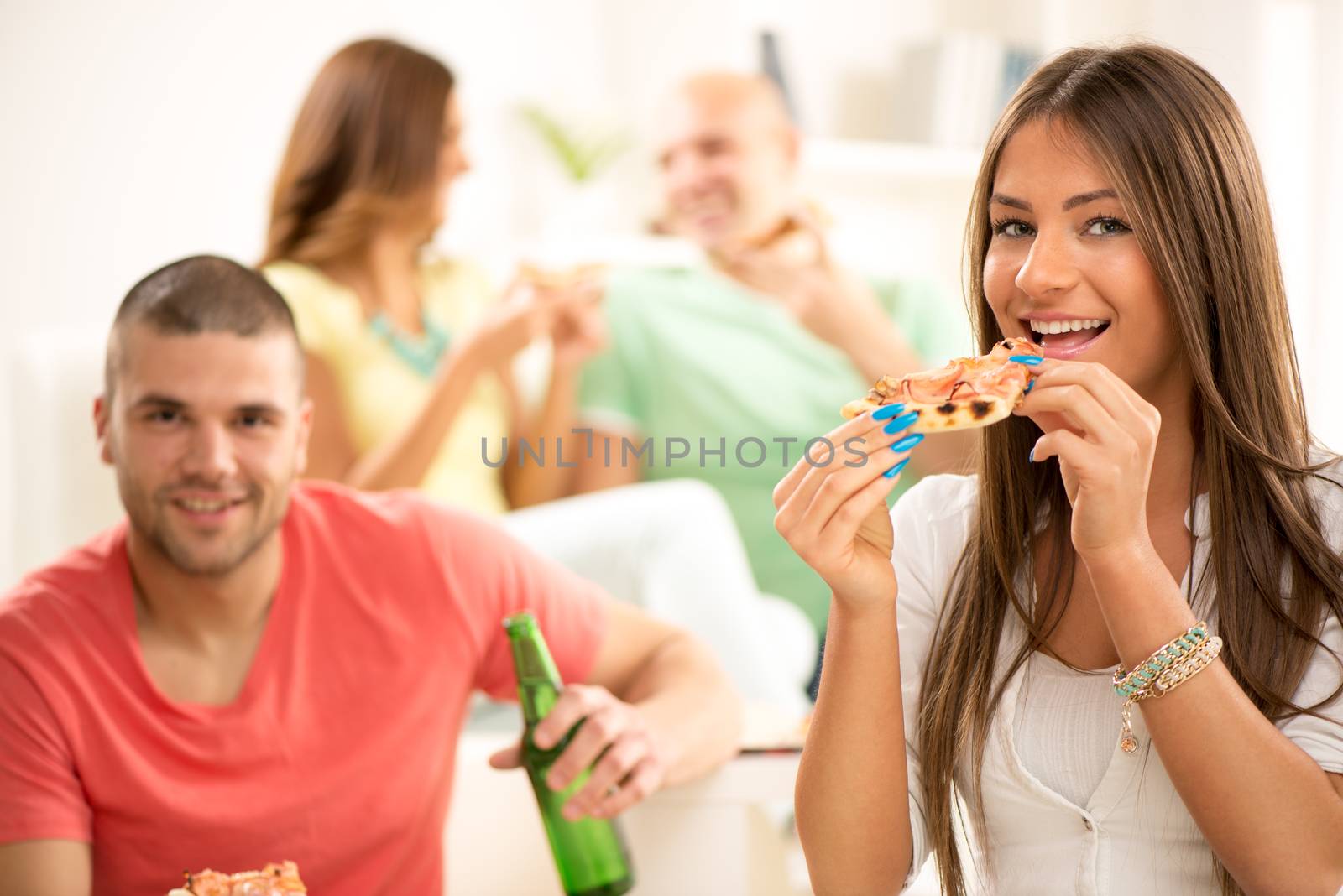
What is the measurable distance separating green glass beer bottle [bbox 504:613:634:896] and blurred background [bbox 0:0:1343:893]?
63cm

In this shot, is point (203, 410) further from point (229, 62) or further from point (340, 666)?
point (229, 62)

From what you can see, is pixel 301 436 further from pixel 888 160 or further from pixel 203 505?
pixel 888 160

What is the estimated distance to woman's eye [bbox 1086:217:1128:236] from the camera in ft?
3.52

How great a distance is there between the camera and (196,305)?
141cm

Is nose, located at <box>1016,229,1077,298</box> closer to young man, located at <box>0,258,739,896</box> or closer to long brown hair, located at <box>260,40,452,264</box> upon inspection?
young man, located at <box>0,258,739,896</box>

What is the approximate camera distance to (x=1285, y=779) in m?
0.96

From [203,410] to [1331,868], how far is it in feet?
3.59

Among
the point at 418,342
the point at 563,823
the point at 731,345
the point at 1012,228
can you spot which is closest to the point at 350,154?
the point at 418,342

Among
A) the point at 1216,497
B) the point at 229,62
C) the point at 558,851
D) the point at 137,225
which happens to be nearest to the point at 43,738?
the point at 558,851

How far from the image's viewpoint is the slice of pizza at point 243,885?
1.02m

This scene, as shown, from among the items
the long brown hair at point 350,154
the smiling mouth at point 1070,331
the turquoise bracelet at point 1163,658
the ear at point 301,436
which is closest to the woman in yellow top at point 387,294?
the long brown hair at point 350,154

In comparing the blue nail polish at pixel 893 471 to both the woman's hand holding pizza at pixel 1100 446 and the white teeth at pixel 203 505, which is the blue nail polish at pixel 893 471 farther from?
the white teeth at pixel 203 505

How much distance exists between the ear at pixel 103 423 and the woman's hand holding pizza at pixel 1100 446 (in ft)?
3.18

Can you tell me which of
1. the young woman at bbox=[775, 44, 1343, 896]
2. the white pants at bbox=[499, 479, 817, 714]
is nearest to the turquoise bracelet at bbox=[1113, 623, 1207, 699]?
the young woman at bbox=[775, 44, 1343, 896]
